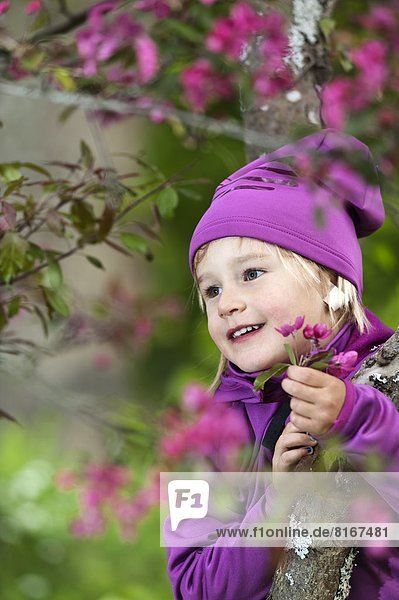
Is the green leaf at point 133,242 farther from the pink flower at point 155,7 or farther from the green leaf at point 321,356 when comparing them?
the pink flower at point 155,7

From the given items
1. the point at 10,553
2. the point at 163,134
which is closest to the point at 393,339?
the point at 10,553

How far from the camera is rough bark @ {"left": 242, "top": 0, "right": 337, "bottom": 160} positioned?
2.13 m

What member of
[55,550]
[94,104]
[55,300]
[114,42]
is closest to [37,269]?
[55,300]

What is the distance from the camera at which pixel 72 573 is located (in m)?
4.24

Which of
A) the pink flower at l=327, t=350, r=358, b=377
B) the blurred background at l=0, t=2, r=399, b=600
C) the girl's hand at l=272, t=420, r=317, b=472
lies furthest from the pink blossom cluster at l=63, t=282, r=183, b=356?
the pink flower at l=327, t=350, r=358, b=377

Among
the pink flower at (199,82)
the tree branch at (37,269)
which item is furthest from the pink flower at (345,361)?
the pink flower at (199,82)

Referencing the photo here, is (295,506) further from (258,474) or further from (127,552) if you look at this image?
(127,552)

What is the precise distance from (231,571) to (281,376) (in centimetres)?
33

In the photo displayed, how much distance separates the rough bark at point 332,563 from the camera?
1331mm

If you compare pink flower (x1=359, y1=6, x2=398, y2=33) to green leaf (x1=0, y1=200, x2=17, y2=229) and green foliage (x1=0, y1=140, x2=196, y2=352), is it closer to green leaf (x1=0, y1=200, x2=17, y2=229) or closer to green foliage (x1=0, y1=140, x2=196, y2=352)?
green foliage (x1=0, y1=140, x2=196, y2=352)

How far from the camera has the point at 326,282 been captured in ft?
5.38

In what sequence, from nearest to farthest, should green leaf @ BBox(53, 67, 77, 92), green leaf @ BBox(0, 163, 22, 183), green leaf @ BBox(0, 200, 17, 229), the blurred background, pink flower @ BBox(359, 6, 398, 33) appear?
green leaf @ BBox(0, 200, 17, 229) < green leaf @ BBox(0, 163, 22, 183) < green leaf @ BBox(53, 67, 77, 92) < the blurred background < pink flower @ BBox(359, 6, 398, 33)

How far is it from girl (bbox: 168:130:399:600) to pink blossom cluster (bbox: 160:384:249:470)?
0.15 feet

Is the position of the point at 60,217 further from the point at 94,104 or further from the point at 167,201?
the point at 94,104
